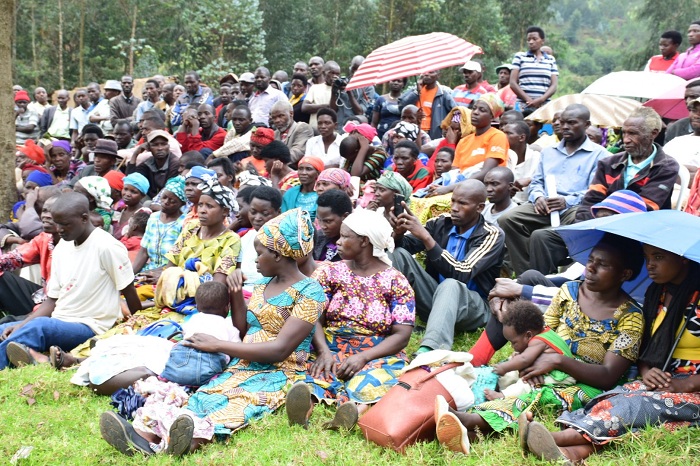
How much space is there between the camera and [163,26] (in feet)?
77.1

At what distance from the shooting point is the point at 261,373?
480 centimetres

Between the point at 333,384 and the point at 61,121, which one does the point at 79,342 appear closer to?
the point at 333,384

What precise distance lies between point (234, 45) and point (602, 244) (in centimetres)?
1871

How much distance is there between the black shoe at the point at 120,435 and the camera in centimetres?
409

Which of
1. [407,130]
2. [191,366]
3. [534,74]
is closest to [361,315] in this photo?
[191,366]

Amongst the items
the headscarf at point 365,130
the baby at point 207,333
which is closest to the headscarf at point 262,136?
the headscarf at point 365,130

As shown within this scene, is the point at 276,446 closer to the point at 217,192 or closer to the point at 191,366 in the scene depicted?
the point at 191,366

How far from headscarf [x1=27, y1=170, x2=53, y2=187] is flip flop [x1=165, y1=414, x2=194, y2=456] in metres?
7.74

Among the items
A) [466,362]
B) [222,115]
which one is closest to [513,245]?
[466,362]

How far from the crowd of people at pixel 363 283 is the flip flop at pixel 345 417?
2cm

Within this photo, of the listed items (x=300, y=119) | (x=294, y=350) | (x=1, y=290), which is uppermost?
(x=300, y=119)

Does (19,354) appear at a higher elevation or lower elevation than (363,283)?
lower

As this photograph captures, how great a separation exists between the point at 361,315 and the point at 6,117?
6.31 metres

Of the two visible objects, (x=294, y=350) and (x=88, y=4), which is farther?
(x=88, y=4)
